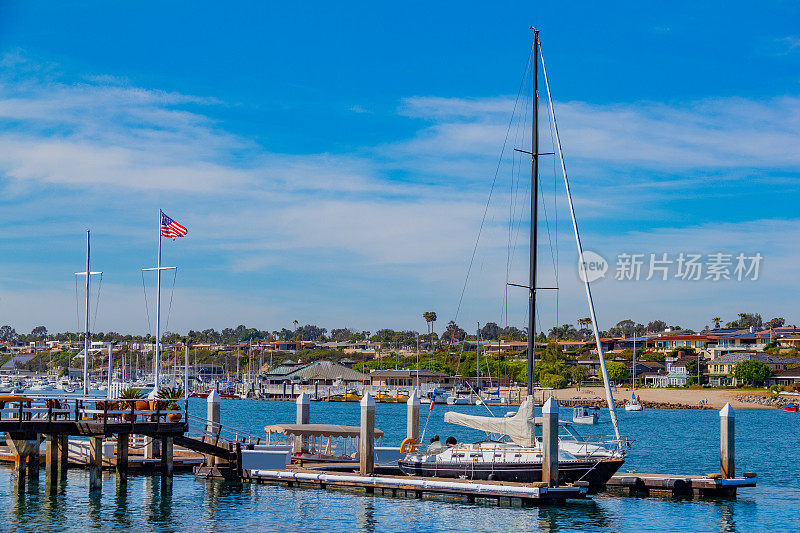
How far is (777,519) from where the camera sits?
1607 inches

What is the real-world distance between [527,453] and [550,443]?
3.66 meters

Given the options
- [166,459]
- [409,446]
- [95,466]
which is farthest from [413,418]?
[95,466]

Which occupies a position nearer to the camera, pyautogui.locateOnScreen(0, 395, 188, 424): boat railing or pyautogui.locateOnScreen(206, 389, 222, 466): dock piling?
pyautogui.locateOnScreen(0, 395, 188, 424): boat railing

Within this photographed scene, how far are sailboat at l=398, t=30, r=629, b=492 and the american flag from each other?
869 inches

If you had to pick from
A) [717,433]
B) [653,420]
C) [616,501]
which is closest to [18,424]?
[616,501]

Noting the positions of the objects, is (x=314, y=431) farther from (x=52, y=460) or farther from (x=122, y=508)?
(x=52, y=460)

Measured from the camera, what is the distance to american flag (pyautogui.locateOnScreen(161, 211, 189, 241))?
6041 cm

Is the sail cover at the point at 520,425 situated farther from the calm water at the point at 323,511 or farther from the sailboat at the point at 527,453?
the calm water at the point at 323,511

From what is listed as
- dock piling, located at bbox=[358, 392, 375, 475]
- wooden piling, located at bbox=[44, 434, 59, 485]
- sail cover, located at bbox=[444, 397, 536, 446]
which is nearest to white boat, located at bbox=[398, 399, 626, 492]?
sail cover, located at bbox=[444, 397, 536, 446]

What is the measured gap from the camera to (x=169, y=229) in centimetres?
6053

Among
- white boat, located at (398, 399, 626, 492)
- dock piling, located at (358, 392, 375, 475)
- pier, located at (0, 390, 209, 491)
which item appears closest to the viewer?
pier, located at (0, 390, 209, 491)

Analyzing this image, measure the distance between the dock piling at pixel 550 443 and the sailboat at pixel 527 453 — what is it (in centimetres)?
173

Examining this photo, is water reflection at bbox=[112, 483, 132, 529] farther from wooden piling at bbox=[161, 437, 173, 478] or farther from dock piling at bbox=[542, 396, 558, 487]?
dock piling at bbox=[542, 396, 558, 487]

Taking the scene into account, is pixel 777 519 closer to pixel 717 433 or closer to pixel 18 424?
pixel 18 424
